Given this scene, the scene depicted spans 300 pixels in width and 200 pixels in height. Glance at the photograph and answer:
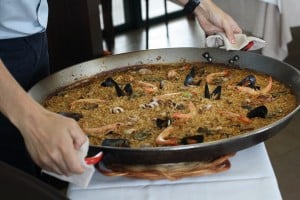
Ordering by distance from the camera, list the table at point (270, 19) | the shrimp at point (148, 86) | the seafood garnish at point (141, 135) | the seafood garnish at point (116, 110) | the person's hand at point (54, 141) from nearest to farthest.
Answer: the person's hand at point (54, 141), the seafood garnish at point (141, 135), the seafood garnish at point (116, 110), the shrimp at point (148, 86), the table at point (270, 19)

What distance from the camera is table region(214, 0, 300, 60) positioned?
2404mm

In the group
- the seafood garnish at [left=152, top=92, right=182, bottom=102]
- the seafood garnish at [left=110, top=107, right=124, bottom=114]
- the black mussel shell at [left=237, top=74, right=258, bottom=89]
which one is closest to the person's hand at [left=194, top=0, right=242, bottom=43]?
the black mussel shell at [left=237, top=74, right=258, bottom=89]

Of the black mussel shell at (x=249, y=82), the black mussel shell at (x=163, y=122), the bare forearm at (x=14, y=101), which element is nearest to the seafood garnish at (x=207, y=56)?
the black mussel shell at (x=249, y=82)

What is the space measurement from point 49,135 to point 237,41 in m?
0.70

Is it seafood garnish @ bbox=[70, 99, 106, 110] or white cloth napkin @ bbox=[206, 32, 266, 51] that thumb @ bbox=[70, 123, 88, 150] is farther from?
white cloth napkin @ bbox=[206, 32, 266, 51]

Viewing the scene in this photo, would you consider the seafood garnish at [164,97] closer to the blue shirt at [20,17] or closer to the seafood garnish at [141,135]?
the seafood garnish at [141,135]

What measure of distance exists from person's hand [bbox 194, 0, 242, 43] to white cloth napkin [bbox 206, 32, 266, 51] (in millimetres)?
14

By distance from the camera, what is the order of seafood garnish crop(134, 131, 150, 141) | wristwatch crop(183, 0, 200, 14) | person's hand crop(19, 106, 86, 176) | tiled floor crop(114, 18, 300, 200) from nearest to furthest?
person's hand crop(19, 106, 86, 176) < seafood garnish crop(134, 131, 150, 141) < wristwatch crop(183, 0, 200, 14) < tiled floor crop(114, 18, 300, 200)

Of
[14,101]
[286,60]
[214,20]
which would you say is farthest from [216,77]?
[286,60]

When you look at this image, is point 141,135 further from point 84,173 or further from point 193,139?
point 84,173

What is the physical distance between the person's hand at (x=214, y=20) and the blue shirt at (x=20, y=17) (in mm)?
419

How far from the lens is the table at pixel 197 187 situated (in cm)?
84

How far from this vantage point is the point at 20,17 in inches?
44.8

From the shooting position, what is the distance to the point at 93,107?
110cm
